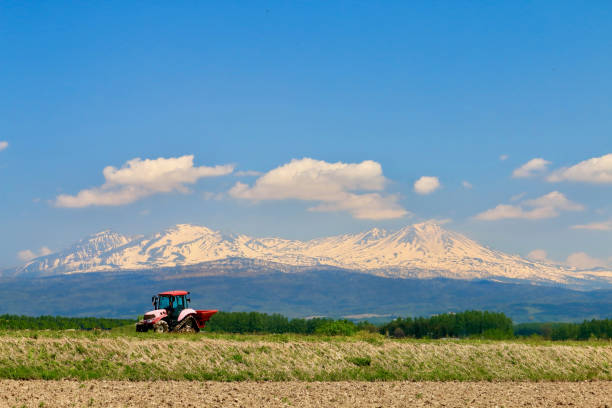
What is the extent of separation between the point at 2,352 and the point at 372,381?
26422 millimetres

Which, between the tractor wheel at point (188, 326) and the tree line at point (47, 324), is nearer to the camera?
the tractor wheel at point (188, 326)

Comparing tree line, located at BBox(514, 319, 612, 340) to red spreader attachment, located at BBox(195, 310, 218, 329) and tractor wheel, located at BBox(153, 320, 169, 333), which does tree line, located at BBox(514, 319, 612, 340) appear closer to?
red spreader attachment, located at BBox(195, 310, 218, 329)

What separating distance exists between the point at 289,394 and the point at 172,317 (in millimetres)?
25617

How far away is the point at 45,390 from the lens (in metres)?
35.3

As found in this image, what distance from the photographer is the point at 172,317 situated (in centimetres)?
5950

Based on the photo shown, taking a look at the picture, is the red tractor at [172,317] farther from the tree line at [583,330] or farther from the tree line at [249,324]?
the tree line at [583,330]

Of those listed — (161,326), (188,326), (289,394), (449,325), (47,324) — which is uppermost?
(161,326)

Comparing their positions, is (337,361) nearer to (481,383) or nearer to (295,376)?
(295,376)

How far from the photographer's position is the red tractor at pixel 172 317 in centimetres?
5759

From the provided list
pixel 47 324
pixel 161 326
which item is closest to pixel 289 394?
pixel 161 326

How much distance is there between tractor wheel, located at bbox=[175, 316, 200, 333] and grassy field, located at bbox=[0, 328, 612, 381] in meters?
10.1

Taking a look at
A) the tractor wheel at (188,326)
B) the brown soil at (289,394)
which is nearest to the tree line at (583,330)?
the tractor wheel at (188,326)

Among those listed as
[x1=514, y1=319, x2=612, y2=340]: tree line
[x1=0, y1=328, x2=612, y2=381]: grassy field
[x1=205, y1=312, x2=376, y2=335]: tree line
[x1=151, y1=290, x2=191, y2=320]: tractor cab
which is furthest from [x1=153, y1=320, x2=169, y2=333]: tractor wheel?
[x1=514, y1=319, x2=612, y2=340]: tree line

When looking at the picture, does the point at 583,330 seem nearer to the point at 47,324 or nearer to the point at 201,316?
the point at 201,316
